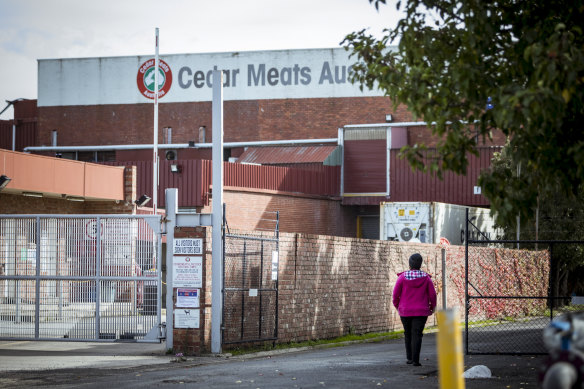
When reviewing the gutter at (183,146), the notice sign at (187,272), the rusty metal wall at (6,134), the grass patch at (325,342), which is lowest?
the grass patch at (325,342)

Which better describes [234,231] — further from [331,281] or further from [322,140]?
[322,140]

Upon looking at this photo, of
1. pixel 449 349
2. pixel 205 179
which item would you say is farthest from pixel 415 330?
pixel 205 179

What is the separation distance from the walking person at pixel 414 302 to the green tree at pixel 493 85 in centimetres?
359

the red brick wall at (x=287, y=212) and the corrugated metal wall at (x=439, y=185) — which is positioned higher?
the corrugated metal wall at (x=439, y=185)

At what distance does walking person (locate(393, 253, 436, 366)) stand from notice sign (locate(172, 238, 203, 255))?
346 cm

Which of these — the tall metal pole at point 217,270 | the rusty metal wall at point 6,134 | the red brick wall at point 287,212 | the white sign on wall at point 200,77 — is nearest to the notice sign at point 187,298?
the tall metal pole at point 217,270

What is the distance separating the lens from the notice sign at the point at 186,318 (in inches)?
600

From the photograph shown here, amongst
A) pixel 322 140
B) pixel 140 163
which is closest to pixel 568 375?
pixel 140 163

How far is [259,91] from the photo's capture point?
5197 cm

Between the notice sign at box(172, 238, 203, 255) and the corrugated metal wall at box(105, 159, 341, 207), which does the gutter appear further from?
the notice sign at box(172, 238, 203, 255)

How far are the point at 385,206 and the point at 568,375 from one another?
90.7 ft

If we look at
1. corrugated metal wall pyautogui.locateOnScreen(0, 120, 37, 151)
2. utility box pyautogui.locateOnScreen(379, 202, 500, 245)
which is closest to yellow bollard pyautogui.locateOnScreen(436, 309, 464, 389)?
utility box pyautogui.locateOnScreen(379, 202, 500, 245)

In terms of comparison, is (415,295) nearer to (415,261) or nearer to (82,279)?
(415,261)

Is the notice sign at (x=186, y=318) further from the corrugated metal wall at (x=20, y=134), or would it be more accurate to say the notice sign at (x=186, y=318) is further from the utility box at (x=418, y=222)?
the corrugated metal wall at (x=20, y=134)
